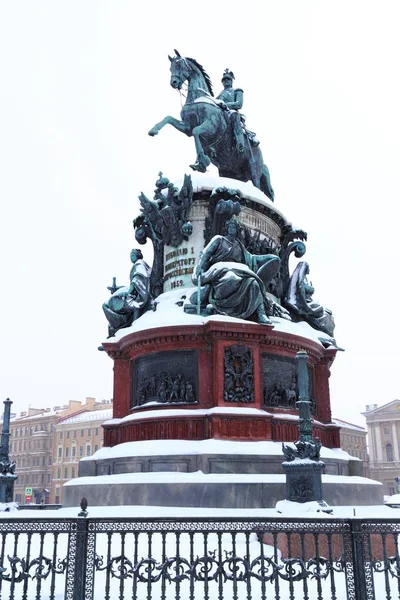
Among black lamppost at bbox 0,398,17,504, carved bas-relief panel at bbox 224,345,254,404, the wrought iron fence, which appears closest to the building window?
carved bas-relief panel at bbox 224,345,254,404

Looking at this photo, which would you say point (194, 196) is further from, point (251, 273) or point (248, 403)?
point (248, 403)

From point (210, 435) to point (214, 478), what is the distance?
1.60m

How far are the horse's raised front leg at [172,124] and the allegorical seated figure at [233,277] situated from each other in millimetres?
5673

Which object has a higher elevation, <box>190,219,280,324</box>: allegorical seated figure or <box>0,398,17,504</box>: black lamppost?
<box>190,219,280,324</box>: allegorical seated figure

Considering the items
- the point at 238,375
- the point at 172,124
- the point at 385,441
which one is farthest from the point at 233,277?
the point at 385,441

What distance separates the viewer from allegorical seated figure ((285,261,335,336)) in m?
18.8

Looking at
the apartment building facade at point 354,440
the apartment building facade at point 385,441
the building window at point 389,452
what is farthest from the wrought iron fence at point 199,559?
the building window at point 389,452

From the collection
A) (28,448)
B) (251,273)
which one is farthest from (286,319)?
(28,448)

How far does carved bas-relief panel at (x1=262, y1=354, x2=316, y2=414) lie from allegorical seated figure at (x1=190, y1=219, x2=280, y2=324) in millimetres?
1168

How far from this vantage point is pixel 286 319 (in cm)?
1725

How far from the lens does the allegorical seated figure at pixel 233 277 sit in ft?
49.8

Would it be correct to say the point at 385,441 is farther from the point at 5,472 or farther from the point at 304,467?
the point at 304,467

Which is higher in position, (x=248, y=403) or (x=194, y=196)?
(x=194, y=196)

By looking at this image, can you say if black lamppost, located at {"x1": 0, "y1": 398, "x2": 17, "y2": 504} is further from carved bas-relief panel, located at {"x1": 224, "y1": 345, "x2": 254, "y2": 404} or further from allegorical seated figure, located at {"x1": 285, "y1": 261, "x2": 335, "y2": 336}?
allegorical seated figure, located at {"x1": 285, "y1": 261, "x2": 335, "y2": 336}
